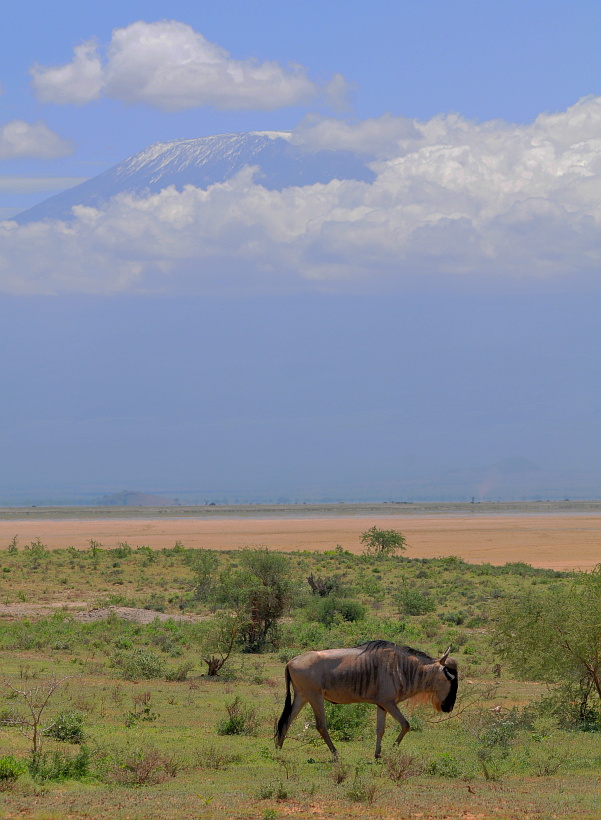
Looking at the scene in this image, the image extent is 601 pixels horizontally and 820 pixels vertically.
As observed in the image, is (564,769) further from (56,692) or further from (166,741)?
(56,692)

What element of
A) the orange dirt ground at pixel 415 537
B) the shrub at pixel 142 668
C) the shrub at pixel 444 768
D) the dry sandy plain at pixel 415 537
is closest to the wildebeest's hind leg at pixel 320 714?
the shrub at pixel 444 768

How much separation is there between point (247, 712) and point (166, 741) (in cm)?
168

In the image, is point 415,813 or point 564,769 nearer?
point 415,813

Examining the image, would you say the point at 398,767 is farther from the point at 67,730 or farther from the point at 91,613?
the point at 91,613

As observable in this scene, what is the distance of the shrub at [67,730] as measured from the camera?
41.4ft

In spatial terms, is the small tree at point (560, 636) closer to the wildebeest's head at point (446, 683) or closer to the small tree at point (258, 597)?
the wildebeest's head at point (446, 683)

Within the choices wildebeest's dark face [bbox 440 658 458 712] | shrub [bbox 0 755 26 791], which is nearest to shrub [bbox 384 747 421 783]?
wildebeest's dark face [bbox 440 658 458 712]

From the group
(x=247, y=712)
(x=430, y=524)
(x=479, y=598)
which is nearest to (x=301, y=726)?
(x=247, y=712)

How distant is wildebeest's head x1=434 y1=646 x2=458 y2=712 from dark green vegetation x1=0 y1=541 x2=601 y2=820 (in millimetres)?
694

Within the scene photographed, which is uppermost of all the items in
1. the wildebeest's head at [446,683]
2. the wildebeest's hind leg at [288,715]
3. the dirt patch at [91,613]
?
the wildebeest's head at [446,683]

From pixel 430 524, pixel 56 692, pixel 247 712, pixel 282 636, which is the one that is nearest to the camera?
pixel 247 712

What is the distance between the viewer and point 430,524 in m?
107

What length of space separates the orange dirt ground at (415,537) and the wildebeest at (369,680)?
140 ft

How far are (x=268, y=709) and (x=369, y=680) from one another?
16.0 feet
